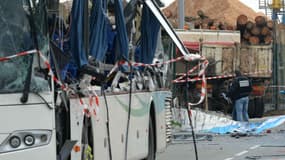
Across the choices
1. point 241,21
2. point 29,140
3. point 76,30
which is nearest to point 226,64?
point 241,21

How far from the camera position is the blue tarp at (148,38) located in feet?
41.3

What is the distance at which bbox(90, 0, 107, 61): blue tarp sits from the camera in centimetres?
1026

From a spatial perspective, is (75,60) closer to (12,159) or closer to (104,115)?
(104,115)

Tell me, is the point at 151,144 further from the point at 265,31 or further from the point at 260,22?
the point at 260,22

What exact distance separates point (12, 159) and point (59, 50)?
1.56 metres

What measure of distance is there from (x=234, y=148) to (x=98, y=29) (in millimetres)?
9145

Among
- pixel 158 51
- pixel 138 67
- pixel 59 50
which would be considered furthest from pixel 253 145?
pixel 59 50

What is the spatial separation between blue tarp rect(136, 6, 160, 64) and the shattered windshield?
4414 millimetres

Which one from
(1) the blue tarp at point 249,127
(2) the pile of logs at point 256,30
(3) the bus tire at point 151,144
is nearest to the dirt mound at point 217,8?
(2) the pile of logs at point 256,30

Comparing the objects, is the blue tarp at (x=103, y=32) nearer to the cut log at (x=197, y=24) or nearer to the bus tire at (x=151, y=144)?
the bus tire at (x=151, y=144)

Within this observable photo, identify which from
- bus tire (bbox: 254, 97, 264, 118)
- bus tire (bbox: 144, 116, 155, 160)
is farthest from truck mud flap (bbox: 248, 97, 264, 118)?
bus tire (bbox: 144, 116, 155, 160)

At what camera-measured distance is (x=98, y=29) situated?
10328 millimetres

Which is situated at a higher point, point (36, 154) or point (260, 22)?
point (260, 22)

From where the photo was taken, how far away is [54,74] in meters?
8.57
